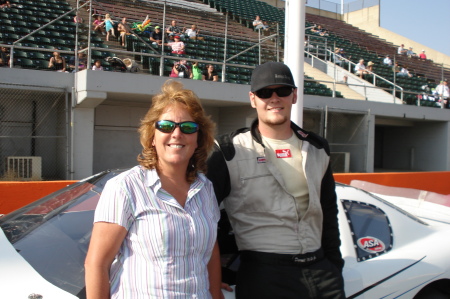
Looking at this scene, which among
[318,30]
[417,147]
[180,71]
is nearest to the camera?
[180,71]

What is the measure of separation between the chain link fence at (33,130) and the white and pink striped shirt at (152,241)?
9.42 metres

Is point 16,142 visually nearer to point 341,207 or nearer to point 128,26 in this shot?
point 128,26

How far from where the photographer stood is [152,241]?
1685 mm

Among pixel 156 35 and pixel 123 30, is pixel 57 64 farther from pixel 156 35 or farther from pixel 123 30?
pixel 156 35

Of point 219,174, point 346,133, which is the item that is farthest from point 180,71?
point 219,174

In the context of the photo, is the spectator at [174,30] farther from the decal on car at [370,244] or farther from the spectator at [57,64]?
the decal on car at [370,244]

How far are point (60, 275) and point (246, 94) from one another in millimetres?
10970

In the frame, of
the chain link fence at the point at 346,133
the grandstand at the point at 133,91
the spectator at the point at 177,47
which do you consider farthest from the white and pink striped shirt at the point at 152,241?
the chain link fence at the point at 346,133

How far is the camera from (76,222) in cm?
255

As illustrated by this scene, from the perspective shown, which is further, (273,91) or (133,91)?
(133,91)

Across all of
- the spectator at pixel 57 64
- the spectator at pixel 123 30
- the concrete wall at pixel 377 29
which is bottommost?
the spectator at pixel 57 64

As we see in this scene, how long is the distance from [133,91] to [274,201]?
9.17 m

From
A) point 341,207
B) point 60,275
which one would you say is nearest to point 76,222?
point 60,275

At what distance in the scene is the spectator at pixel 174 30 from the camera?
14750 mm
